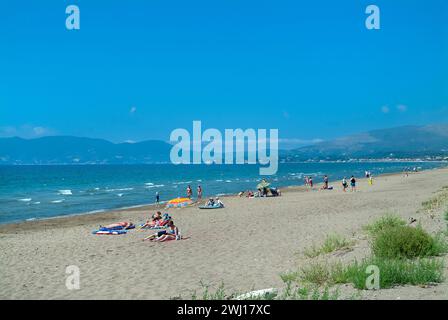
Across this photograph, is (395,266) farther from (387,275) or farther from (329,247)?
(329,247)

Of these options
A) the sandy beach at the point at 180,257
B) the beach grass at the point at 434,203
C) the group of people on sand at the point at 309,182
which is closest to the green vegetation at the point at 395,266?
the sandy beach at the point at 180,257

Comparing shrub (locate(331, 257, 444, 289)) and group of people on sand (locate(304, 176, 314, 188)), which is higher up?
shrub (locate(331, 257, 444, 289))

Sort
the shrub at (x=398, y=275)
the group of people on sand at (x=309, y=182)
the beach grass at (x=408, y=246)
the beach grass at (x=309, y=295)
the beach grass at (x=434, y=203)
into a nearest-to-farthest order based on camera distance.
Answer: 1. the beach grass at (x=309, y=295)
2. the shrub at (x=398, y=275)
3. the beach grass at (x=408, y=246)
4. the beach grass at (x=434, y=203)
5. the group of people on sand at (x=309, y=182)

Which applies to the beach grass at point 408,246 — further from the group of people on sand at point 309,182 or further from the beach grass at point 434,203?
the group of people on sand at point 309,182

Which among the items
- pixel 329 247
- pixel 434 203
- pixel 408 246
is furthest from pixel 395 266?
pixel 434 203

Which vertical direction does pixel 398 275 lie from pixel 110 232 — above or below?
above

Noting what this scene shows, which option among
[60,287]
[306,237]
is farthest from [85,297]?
[306,237]

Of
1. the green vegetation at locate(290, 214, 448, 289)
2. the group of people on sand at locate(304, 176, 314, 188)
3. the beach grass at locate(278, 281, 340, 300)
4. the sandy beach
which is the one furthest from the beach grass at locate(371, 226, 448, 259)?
the group of people on sand at locate(304, 176, 314, 188)


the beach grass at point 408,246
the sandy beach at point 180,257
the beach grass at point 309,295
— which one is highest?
the beach grass at point 408,246

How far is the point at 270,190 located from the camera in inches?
1428

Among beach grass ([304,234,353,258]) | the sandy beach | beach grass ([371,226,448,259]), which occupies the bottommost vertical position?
the sandy beach

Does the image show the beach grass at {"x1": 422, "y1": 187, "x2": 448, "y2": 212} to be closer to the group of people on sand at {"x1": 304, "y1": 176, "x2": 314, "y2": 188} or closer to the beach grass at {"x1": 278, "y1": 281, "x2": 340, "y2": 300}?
Answer: the beach grass at {"x1": 278, "y1": 281, "x2": 340, "y2": 300}
